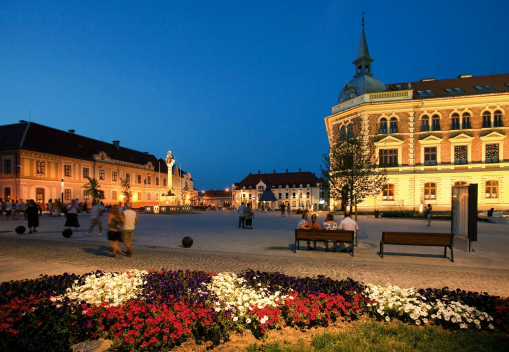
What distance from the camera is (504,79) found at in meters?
41.8

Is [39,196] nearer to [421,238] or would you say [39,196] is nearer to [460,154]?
[421,238]

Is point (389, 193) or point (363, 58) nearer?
point (389, 193)

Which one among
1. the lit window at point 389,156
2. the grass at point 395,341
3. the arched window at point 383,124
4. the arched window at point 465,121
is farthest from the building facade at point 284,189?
the grass at point 395,341

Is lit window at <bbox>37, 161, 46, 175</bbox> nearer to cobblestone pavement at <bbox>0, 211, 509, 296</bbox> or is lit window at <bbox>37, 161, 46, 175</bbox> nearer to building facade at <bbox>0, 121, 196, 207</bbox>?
building facade at <bbox>0, 121, 196, 207</bbox>

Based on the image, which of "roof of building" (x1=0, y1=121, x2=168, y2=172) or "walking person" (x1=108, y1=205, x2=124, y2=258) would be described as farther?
"roof of building" (x1=0, y1=121, x2=168, y2=172)

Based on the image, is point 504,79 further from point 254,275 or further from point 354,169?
point 254,275

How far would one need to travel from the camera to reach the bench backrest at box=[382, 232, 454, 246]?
10.1 metres

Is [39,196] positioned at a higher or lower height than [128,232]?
lower

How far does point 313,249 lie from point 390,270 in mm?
3704

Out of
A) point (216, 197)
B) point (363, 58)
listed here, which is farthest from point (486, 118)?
point (216, 197)

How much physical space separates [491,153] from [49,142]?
62.8 meters

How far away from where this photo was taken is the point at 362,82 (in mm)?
44594

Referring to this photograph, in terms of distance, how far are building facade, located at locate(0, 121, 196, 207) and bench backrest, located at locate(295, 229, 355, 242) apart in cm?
3624

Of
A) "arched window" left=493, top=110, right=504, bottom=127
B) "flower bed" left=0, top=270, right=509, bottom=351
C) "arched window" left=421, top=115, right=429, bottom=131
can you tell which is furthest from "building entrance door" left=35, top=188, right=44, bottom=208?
"arched window" left=493, top=110, right=504, bottom=127
